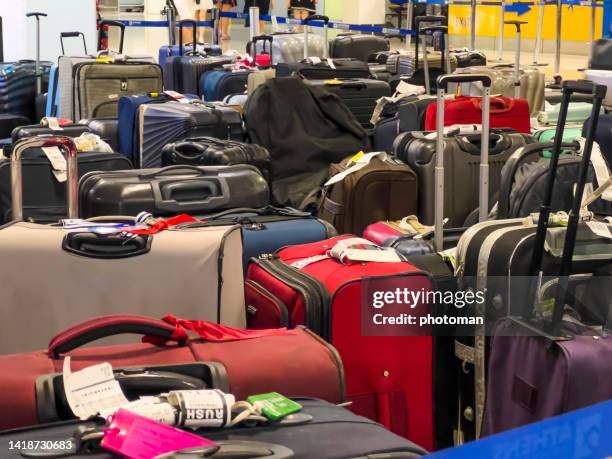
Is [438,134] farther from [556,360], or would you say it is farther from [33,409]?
[33,409]

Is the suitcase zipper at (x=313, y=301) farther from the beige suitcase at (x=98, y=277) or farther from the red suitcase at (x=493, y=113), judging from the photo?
the red suitcase at (x=493, y=113)

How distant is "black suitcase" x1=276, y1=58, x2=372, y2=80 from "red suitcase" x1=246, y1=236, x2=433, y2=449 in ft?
14.1

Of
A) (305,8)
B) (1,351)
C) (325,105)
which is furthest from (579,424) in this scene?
(305,8)

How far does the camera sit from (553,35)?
16.2 meters

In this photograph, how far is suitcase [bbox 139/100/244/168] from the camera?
4.93 m

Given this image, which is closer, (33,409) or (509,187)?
(33,409)

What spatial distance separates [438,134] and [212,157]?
109 cm

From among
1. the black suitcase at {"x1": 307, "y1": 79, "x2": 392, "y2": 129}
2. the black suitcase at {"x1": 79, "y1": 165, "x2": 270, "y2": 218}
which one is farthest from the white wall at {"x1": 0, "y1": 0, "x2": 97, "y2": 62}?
the black suitcase at {"x1": 79, "y1": 165, "x2": 270, "y2": 218}

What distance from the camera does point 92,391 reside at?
1.65m

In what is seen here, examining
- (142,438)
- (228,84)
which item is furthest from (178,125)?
(142,438)

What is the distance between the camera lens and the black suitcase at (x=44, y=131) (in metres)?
4.66

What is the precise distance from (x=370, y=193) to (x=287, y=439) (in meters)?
2.52

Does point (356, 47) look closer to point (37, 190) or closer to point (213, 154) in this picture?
point (213, 154)

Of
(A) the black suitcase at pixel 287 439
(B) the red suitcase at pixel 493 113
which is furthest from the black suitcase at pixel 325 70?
(A) the black suitcase at pixel 287 439
